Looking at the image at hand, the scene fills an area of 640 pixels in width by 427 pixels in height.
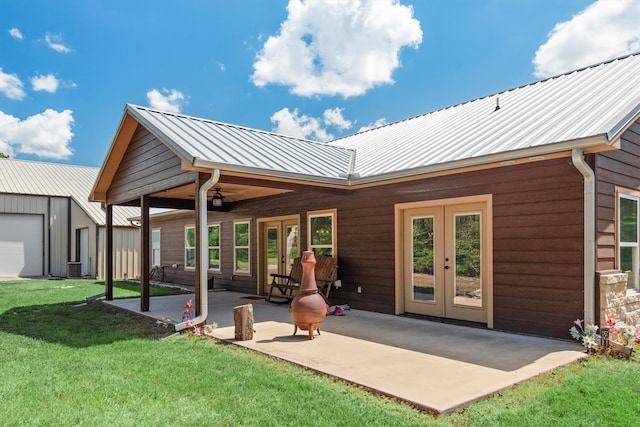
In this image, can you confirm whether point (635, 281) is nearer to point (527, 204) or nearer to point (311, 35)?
point (527, 204)

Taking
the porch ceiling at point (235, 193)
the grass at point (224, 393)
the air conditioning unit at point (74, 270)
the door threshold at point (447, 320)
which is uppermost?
the porch ceiling at point (235, 193)

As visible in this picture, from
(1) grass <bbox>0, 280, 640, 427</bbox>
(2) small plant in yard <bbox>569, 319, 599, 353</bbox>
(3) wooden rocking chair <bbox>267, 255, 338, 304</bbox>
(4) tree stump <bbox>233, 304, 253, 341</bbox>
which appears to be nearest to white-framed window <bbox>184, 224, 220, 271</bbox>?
(3) wooden rocking chair <bbox>267, 255, 338, 304</bbox>

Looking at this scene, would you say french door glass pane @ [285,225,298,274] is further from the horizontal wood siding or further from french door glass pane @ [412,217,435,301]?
the horizontal wood siding

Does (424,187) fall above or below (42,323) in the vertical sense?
above

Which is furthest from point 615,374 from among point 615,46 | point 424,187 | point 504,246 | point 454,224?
point 615,46

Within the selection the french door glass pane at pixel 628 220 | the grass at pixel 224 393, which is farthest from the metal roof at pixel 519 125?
the grass at pixel 224 393

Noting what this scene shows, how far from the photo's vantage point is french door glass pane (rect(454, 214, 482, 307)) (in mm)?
6457

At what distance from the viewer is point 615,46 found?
10.3m

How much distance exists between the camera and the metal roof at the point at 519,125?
527cm

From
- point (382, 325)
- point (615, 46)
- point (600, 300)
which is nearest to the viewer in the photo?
point (600, 300)

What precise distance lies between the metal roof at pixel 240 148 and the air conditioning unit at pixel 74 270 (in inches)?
471

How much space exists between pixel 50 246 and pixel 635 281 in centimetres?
2073

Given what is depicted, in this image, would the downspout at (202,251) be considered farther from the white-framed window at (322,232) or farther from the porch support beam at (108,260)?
the porch support beam at (108,260)

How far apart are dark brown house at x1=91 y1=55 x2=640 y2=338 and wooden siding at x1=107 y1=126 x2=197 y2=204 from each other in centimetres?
4
